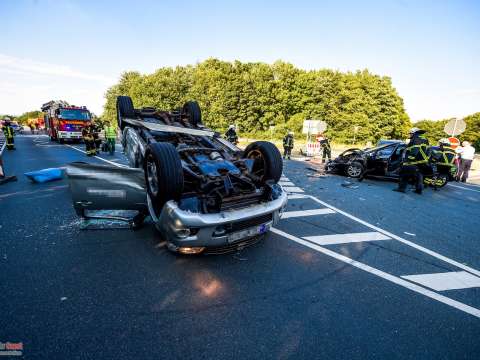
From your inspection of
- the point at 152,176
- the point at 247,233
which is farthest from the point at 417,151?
the point at 152,176

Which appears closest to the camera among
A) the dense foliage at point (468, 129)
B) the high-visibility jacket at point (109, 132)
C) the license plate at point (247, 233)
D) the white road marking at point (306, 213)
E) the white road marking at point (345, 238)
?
the license plate at point (247, 233)

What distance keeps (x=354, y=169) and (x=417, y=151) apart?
2.20 meters

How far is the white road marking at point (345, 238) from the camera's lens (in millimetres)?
3674

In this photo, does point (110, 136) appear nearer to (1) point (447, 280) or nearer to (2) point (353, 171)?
(2) point (353, 171)

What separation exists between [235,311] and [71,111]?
19.1 meters

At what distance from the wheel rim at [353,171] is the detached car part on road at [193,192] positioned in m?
5.99

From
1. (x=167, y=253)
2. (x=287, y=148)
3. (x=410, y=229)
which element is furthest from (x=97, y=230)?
(x=287, y=148)

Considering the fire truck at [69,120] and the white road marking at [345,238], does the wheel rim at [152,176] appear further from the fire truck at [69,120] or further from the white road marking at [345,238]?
the fire truck at [69,120]

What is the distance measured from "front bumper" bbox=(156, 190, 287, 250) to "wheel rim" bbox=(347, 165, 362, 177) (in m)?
7.03

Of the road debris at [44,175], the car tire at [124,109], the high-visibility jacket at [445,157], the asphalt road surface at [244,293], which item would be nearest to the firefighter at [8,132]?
the road debris at [44,175]

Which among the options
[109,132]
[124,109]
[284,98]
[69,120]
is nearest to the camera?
[124,109]

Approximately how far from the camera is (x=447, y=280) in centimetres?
286

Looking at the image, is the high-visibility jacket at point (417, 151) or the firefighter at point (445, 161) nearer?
the high-visibility jacket at point (417, 151)

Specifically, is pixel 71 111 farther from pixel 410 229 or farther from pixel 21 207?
pixel 410 229
